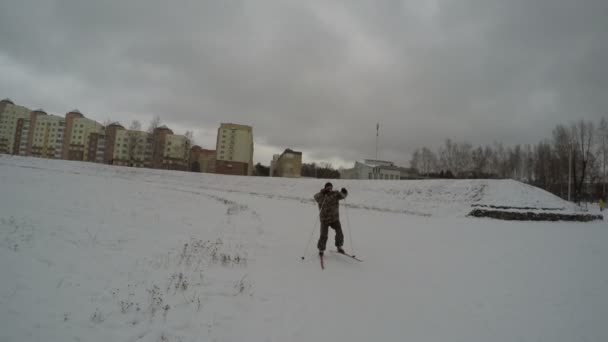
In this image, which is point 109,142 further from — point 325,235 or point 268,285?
point 268,285

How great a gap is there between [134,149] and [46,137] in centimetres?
4528

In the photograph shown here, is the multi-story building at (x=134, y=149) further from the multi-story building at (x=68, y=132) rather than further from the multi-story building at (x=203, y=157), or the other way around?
the multi-story building at (x=203, y=157)

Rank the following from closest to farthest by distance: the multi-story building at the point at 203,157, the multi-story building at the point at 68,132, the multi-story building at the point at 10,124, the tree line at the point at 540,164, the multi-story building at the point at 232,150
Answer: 1. the tree line at the point at 540,164
2. the multi-story building at the point at 232,150
3. the multi-story building at the point at 68,132
4. the multi-story building at the point at 10,124
5. the multi-story building at the point at 203,157

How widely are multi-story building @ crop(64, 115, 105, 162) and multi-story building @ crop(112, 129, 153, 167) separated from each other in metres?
6.16

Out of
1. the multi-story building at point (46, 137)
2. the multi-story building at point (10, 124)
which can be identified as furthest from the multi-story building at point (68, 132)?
the multi-story building at point (10, 124)

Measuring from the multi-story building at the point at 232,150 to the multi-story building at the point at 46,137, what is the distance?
6064 cm

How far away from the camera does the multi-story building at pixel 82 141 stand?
9256 centimetres

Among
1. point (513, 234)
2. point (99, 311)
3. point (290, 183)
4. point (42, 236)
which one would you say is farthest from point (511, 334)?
point (290, 183)

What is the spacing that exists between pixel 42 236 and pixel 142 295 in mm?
5343

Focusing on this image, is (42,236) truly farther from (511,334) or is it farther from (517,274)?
(517,274)

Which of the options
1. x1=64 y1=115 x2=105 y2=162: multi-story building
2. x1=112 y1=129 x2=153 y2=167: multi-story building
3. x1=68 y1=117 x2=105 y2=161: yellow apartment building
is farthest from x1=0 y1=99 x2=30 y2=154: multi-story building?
x1=112 y1=129 x2=153 y2=167: multi-story building

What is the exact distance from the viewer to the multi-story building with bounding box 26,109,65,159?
3797 inches

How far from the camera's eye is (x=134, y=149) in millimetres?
83250

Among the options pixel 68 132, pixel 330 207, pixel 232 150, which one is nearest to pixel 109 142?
pixel 68 132
